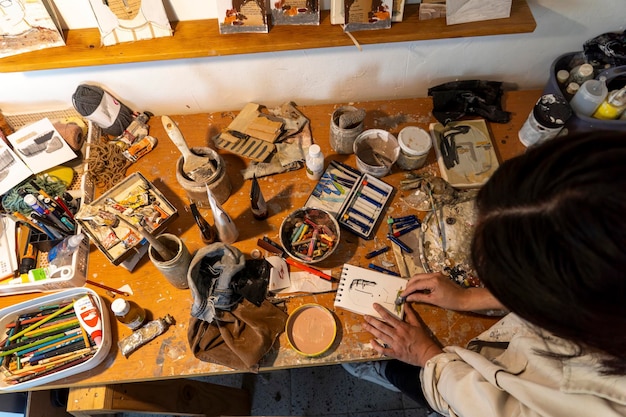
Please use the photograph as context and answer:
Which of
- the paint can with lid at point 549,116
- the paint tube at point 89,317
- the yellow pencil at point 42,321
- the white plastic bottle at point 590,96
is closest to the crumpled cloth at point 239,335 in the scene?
the paint tube at point 89,317

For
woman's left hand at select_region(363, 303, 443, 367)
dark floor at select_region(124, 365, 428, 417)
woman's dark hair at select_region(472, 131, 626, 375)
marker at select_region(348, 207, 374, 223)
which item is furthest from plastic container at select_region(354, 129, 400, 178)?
dark floor at select_region(124, 365, 428, 417)

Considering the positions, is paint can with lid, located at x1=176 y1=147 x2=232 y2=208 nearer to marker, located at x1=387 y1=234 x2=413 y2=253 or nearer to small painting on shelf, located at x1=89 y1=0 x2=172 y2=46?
small painting on shelf, located at x1=89 y1=0 x2=172 y2=46

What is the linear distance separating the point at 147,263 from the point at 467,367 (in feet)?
2.78

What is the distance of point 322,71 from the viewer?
3.91ft

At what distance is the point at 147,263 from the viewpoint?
1.08 meters

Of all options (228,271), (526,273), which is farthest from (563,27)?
(228,271)

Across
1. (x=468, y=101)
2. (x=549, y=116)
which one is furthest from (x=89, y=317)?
(x=549, y=116)

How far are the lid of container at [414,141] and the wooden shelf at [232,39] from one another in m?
0.24

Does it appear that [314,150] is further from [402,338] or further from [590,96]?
[590,96]

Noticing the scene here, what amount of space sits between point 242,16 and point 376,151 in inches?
20.8

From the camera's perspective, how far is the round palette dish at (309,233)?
105cm

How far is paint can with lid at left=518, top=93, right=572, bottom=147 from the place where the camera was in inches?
43.4

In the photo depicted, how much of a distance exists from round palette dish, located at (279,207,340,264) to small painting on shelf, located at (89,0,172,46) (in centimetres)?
59

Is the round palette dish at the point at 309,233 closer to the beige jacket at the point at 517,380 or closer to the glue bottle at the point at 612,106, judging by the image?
the beige jacket at the point at 517,380
